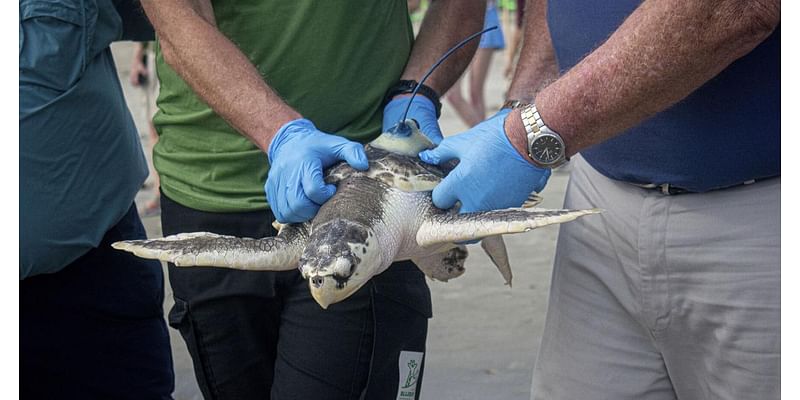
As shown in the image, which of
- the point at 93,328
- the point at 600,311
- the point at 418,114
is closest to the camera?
the point at 600,311

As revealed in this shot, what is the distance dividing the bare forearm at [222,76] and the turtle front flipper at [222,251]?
240mm

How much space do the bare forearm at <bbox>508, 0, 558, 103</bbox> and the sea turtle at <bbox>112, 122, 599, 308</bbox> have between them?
0.32 meters

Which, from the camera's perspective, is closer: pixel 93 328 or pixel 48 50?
pixel 48 50

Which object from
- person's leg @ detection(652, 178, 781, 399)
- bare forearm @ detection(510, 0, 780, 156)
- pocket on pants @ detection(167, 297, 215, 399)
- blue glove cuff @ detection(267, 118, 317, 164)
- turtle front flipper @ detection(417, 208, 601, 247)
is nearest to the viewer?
bare forearm @ detection(510, 0, 780, 156)

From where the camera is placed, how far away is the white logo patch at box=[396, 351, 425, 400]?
6.39 ft

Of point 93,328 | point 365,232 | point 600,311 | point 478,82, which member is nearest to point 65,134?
point 93,328

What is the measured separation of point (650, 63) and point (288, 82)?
32.8 inches

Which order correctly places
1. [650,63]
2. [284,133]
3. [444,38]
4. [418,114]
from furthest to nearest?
[444,38] → [418,114] → [284,133] → [650,63]

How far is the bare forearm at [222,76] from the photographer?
178cm

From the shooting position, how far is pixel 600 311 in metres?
1.86

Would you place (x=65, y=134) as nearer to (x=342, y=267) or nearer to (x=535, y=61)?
(x=342, y=267)

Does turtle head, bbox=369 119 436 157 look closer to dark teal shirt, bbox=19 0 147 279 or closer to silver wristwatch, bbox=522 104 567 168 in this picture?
silver wristwatch, bbox=522 104 567 168

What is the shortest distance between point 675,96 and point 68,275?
1.53 metres

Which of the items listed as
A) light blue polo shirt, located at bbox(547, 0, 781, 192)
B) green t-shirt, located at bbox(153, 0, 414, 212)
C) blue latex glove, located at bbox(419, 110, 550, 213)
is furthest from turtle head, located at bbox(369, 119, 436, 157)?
light blue polo shirt, located at bbox(547, 0, 781, 192)
